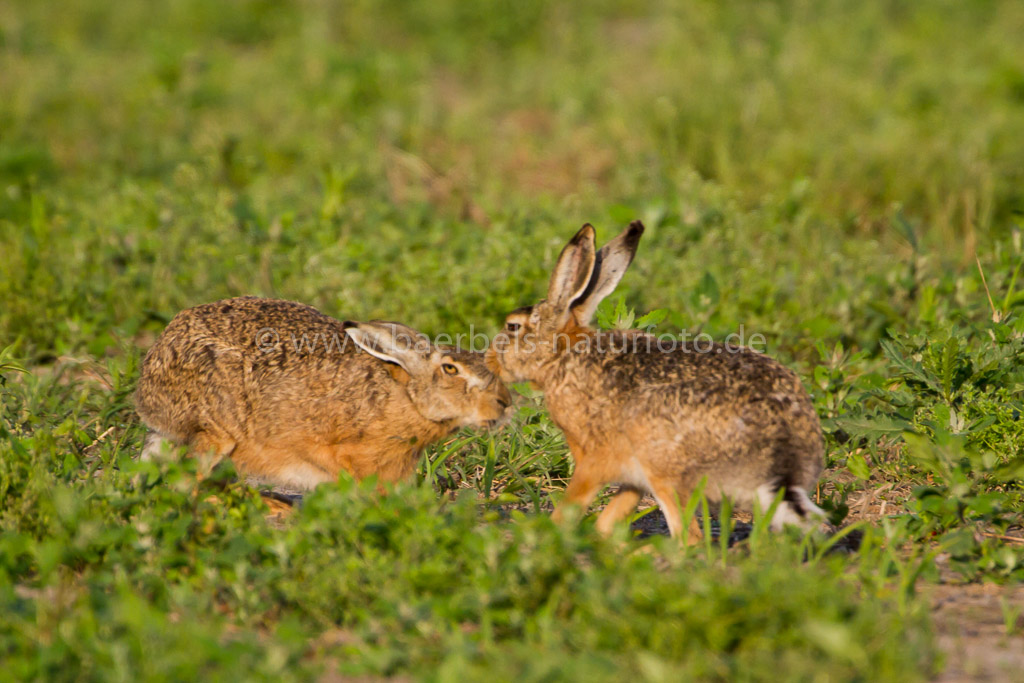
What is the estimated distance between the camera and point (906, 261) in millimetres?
7336

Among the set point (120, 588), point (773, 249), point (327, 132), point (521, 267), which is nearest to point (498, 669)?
point (120, 588)

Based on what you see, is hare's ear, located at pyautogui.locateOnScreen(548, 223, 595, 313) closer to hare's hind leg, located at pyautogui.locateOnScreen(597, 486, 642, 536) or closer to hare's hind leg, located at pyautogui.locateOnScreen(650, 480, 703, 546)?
hare's hind leg, located at pyautogui.locateOnScreen(597, 486, 642, 536)

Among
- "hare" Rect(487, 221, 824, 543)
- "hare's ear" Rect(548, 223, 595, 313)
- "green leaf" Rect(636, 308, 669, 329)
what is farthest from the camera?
"green leaf" Rect(636, 308, 669, 329)

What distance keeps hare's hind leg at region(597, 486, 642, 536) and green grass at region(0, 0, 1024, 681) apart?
326mm

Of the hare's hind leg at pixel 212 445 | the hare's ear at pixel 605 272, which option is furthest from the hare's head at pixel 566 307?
the hare's hind leg at pixel 212 445

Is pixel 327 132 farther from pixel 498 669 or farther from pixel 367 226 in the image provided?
pixel 498 669

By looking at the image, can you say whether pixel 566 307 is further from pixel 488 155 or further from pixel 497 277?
pixel 488 155

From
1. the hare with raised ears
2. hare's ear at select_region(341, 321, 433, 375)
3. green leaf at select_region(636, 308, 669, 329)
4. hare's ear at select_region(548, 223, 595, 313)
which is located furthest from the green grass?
hare's ear at select_region(548, 223, 595, 313)

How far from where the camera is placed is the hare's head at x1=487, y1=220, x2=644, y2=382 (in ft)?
15.9

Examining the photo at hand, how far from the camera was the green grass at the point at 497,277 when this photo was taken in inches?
129

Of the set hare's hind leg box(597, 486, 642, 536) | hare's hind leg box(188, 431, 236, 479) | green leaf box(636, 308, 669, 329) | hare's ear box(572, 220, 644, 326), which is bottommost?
hare's hind leg box(188, 431, 236, 479)

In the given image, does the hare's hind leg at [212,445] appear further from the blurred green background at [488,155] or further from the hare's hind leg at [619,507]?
the hare's hind leg at [619,507]

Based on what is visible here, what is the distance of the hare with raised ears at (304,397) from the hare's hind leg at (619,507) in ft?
2.53

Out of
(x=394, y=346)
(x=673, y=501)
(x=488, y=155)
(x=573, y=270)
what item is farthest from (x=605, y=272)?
(x=488, y=155)
